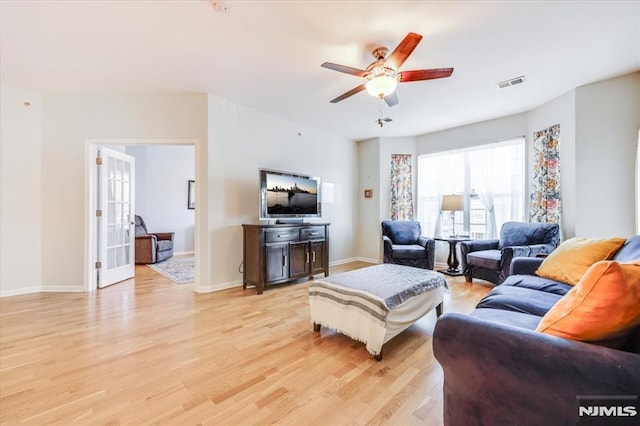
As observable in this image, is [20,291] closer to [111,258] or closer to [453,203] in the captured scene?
[111,258]

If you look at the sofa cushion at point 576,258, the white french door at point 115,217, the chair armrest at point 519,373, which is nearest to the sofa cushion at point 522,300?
the sofa cushion at point 576,258

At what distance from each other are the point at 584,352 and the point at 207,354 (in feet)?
6.93

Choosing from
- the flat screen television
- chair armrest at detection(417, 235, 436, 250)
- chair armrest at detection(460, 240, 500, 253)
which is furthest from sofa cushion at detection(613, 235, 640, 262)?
the flat screen television

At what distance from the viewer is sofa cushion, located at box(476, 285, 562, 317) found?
1.63 m

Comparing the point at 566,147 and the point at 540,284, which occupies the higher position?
the point at 566,147

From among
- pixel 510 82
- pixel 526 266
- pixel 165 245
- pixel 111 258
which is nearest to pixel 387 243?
pixel 526 266

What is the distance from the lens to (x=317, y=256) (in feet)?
13.6

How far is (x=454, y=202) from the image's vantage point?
4.33 metres

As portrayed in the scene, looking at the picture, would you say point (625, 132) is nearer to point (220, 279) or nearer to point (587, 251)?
point (587, 251)

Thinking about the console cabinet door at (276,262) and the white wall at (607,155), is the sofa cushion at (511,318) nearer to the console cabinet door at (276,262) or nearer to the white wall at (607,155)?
the console cabinet door at (276,262)

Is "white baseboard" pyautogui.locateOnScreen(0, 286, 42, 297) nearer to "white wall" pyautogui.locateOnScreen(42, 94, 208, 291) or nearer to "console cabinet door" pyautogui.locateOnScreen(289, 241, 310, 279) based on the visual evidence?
"white wall" pyautogui.locateOnScreen(42, 94, 208, 291)

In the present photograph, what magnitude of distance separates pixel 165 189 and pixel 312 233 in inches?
179

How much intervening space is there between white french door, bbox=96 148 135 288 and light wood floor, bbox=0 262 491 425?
2.91 ft

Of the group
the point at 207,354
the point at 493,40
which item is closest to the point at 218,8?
the point at 493,40
